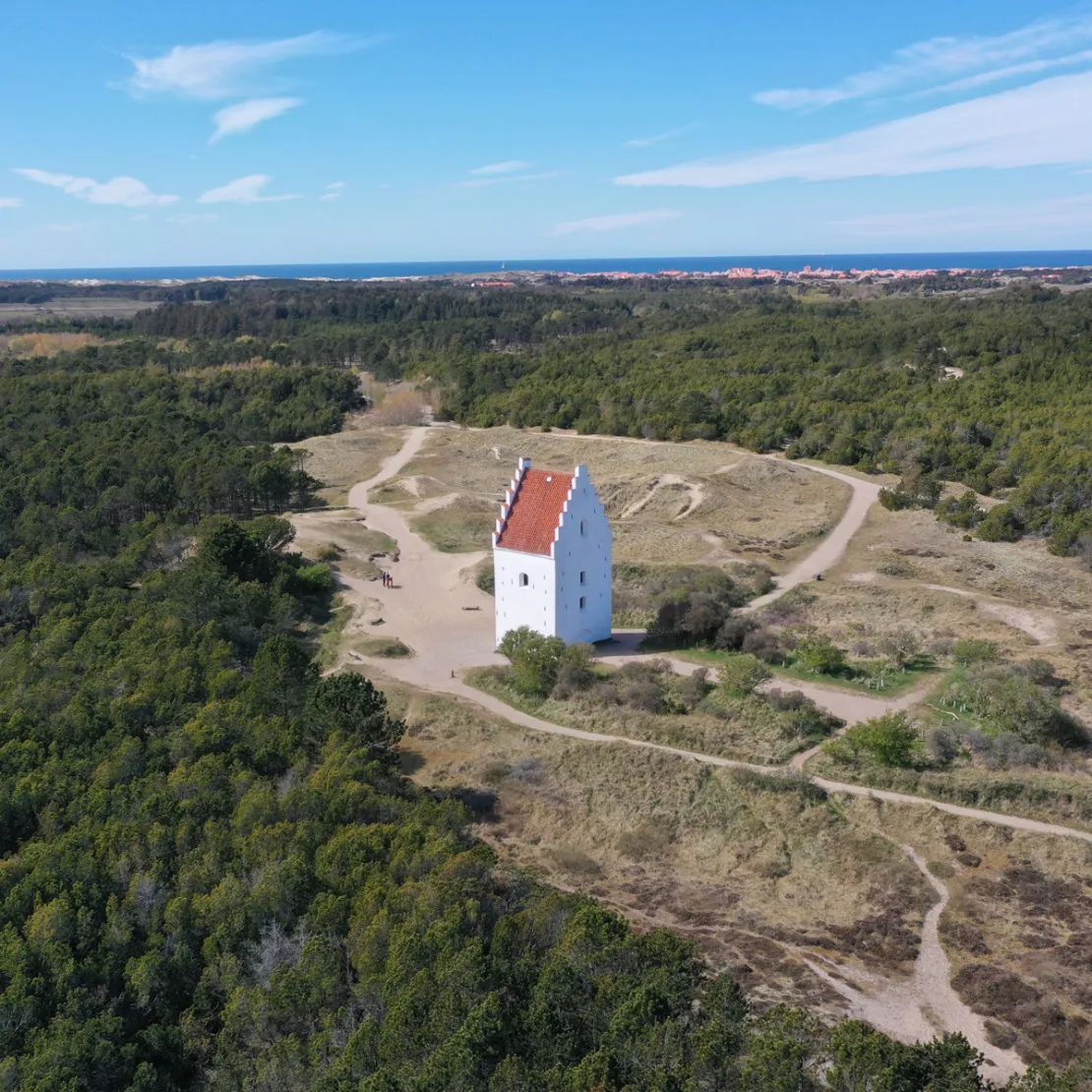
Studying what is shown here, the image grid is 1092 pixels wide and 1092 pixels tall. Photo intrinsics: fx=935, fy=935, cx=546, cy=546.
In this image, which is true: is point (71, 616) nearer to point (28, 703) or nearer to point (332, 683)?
point (28, 703)

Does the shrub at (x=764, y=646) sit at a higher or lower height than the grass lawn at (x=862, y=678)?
higher

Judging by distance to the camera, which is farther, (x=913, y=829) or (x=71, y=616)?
(x=71, y=616)

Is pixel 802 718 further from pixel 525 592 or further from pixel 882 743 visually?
pixel 525 592

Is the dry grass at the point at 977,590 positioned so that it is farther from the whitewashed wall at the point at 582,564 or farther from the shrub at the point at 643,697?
the shrub at the point at 643,697

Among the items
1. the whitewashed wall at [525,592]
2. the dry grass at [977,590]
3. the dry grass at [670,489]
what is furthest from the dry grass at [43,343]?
the dry grass at [977,590]

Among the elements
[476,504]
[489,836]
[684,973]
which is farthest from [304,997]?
[476,504]
